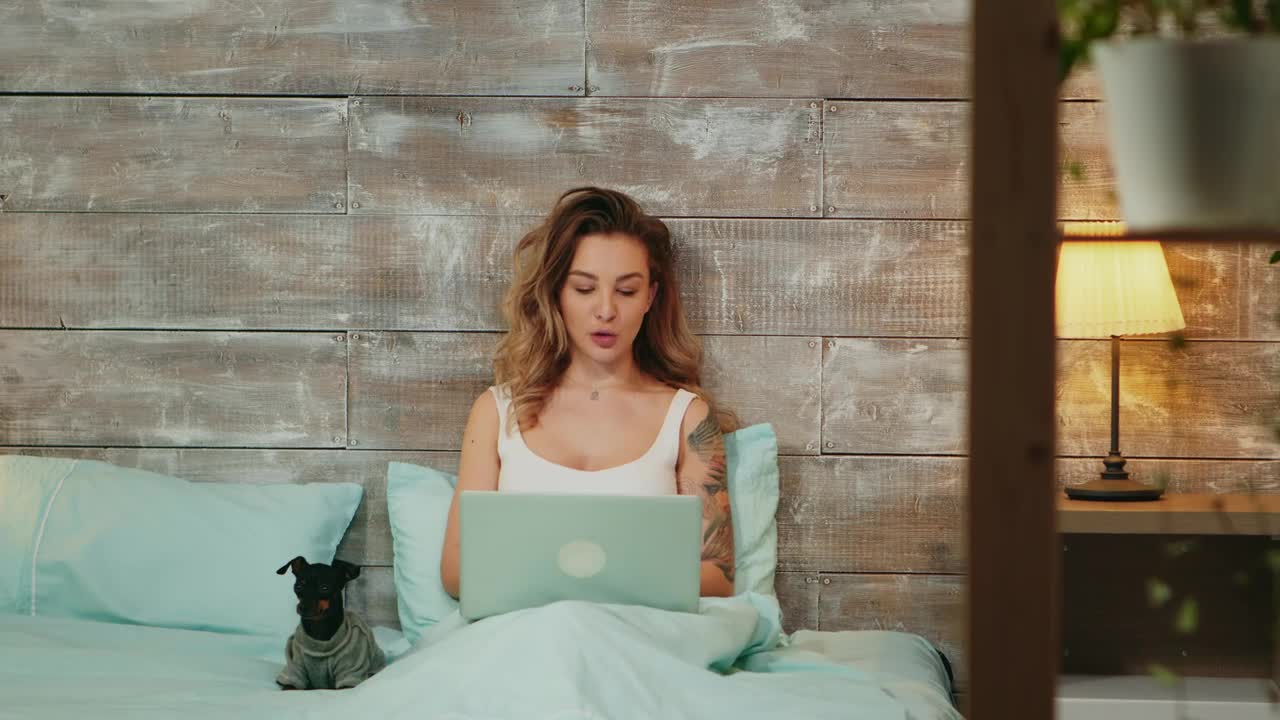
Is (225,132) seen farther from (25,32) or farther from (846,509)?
(846,509)

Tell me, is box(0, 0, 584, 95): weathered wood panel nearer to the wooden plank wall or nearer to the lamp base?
the wooden plank wall

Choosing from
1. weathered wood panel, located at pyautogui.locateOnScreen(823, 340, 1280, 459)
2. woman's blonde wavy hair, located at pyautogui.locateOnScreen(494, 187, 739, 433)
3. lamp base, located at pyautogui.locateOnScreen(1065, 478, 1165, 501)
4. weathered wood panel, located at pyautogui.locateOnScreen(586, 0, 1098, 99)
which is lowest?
lamp base, located at pyautogui.locateOnScreen(1065, 478, 1165, 501)

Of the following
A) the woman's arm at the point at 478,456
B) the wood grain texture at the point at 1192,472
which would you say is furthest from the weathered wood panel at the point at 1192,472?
the woman's arm at the point at 478,456

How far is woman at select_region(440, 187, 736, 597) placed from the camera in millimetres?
2141

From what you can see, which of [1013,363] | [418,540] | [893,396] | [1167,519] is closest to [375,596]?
[418,540]

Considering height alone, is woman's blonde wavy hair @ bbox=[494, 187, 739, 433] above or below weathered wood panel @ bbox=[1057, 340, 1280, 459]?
above

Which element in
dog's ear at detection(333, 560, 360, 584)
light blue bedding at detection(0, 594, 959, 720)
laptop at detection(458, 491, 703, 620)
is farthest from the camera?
dog's ear at detection(333, 560, 360, 584)

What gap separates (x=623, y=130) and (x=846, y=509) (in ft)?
2.92

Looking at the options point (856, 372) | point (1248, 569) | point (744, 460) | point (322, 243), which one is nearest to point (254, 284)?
point (322, 243)

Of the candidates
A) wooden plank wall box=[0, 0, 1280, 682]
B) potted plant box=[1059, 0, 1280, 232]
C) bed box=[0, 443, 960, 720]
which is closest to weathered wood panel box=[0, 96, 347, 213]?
wooden plank wall box=[0, 0, 1280, 682]

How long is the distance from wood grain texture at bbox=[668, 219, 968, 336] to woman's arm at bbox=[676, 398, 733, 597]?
0.76 ft

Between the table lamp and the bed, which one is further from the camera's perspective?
the table lamp

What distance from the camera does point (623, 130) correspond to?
2.31 meters

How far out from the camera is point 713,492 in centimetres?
215
